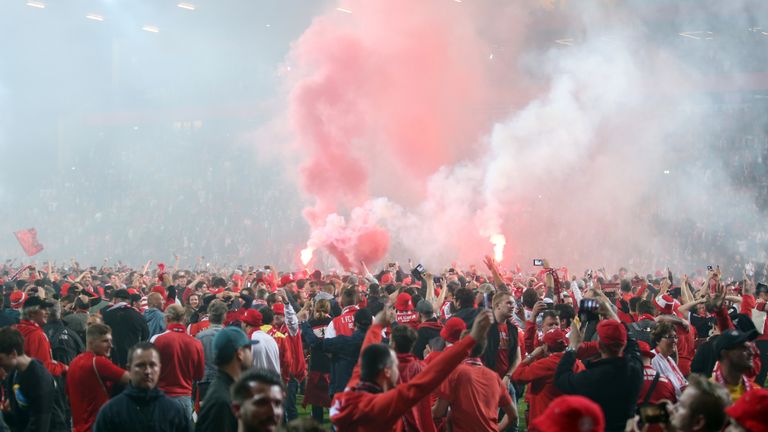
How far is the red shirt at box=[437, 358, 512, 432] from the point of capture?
6480 mm

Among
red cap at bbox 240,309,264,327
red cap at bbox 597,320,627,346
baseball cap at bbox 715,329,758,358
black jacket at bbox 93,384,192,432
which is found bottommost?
red cap at bbox 240,309,264,327

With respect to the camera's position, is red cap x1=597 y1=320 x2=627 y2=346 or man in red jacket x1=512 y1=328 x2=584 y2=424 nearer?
red cap x1=597 y1=320 x2=627 y2=346

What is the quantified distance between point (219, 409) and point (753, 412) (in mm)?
3078

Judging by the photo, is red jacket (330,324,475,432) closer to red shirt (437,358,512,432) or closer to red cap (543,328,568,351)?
red shirt (437,358,512,432)

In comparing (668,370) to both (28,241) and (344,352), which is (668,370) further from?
(28,241)

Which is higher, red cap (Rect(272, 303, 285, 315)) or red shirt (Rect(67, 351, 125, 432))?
red shirt (Rect(67, 351, 125, 432))

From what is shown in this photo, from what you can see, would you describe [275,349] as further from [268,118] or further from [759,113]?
[268,118]

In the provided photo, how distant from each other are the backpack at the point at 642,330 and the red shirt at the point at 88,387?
18.4 ft

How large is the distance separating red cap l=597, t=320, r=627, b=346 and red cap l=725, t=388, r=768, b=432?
1.97m

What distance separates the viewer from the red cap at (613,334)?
564cm

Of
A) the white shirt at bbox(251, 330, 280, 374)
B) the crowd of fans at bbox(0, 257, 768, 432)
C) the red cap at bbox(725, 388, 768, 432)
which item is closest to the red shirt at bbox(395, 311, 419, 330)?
the crowd of fans at bbox(0, 257, 768, 432)

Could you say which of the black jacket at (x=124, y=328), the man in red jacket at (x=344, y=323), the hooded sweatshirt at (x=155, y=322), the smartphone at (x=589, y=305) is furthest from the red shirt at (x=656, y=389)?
the hooded sweatshirt at (x=155, y=322)

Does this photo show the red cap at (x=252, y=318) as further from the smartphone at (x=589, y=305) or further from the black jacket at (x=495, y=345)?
the smartphone at (x=589, y=305)

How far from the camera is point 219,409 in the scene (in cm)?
513
